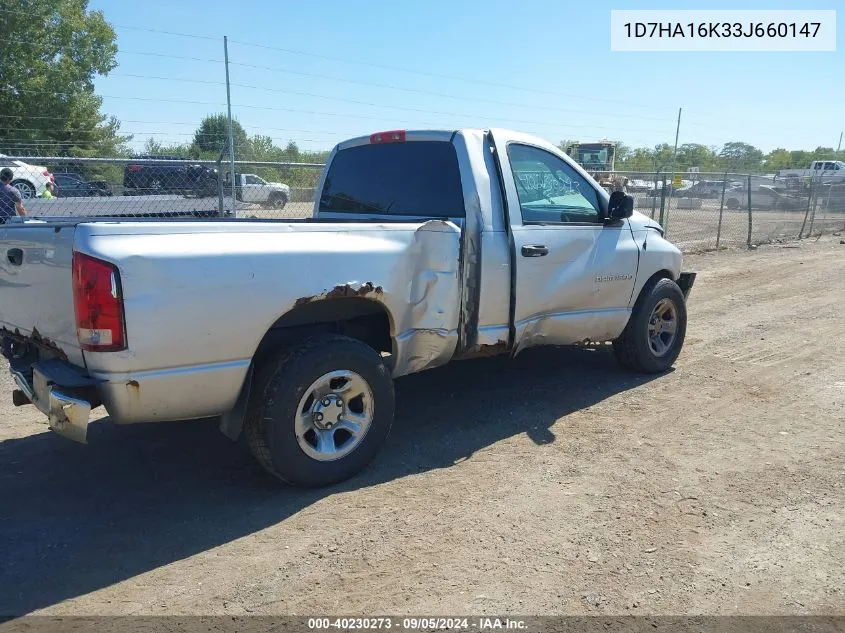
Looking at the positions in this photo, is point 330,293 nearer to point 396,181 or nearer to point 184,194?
point 396,181

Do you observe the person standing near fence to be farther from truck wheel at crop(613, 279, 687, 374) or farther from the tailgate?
truck wheel at crop(613, 279, 687, 374)

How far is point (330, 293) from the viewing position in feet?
12.2

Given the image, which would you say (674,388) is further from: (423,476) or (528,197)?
(423,476)

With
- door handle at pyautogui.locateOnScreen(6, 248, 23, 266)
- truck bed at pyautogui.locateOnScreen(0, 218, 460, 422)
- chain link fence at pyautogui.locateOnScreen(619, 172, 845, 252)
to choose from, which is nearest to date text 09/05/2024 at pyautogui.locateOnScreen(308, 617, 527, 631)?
truck bed at pyautogui.locateOnScreen(0, 218, 460, 422)

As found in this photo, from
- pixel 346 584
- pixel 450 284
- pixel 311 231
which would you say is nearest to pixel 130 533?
pixel 346 584

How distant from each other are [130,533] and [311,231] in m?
1.77

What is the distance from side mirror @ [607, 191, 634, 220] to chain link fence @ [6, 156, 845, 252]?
154 cm

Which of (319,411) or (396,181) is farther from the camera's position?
(396,181)

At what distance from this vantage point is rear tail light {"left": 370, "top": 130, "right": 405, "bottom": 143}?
5.03 m

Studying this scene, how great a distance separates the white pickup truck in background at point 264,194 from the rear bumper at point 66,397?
6.30 m

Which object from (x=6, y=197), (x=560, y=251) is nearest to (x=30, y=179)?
(x=6, y=197)

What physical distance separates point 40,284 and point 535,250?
3010 mm

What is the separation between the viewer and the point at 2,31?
88.5 feet

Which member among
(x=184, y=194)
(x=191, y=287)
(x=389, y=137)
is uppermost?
(x=389, y=137)
